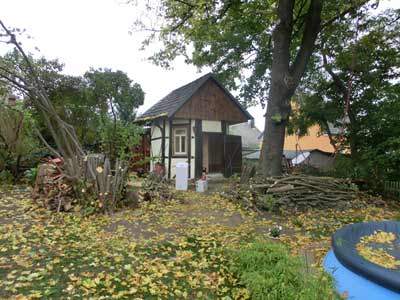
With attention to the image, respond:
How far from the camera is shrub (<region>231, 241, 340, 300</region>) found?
2.61 meters

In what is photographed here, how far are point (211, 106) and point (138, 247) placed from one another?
29.0 feet

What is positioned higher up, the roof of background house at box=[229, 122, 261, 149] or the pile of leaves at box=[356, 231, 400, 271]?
the roof of background house at box=[229, 122, 261, 149]

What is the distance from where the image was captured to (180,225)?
202 inches

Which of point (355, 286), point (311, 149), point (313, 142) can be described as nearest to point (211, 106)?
point (355, 286)

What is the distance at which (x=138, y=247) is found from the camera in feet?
12.8

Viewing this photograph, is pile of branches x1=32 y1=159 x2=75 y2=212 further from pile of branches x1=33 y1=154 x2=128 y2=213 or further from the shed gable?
the shed gable

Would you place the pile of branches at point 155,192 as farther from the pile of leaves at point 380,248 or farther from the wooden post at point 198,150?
the pile of leaves at point 380,248

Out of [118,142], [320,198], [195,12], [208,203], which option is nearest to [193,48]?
[195,12]

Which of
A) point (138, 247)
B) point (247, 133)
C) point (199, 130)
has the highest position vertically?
point (247, 133)

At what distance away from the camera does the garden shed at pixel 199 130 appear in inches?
450

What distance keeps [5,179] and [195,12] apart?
27.0 ft

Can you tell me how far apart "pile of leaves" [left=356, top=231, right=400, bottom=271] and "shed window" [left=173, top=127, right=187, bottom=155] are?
8408mm

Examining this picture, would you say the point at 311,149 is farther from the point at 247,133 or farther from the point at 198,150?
the point at 247,133

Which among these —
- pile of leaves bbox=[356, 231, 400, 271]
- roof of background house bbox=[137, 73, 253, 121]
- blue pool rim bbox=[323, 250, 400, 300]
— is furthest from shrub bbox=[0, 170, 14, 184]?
pile of leaves bbox=[356, 231, 400, 271]
